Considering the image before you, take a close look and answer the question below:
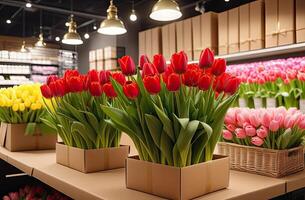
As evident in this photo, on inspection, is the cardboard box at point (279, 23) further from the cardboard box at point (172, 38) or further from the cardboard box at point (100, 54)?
the cardboard box at point (100, 54)

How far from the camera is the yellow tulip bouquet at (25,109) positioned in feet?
5.20

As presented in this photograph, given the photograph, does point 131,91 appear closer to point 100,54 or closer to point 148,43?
point 148,43

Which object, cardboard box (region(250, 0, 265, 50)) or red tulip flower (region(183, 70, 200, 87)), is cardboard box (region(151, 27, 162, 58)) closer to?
cardboard box (region(250, 0, 265, 50))

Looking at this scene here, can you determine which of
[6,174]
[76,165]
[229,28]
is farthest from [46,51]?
[76,165]

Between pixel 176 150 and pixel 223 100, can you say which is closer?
pixel 176 150

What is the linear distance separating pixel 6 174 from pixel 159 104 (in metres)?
1.33

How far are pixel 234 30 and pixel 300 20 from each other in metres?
0.85

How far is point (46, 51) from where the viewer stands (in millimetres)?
8664

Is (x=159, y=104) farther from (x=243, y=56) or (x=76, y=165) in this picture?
(x=243, y=56)

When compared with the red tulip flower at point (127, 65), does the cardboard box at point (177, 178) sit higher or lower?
lower

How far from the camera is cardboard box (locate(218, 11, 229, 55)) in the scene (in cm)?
433

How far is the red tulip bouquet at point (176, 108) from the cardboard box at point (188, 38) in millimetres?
3973

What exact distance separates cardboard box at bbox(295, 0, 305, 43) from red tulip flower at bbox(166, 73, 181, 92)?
3188mm

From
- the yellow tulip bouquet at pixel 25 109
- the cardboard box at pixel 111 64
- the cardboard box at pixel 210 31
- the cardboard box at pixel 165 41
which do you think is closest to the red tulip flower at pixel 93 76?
the yellow tulip bouquet at pixel 25 109
